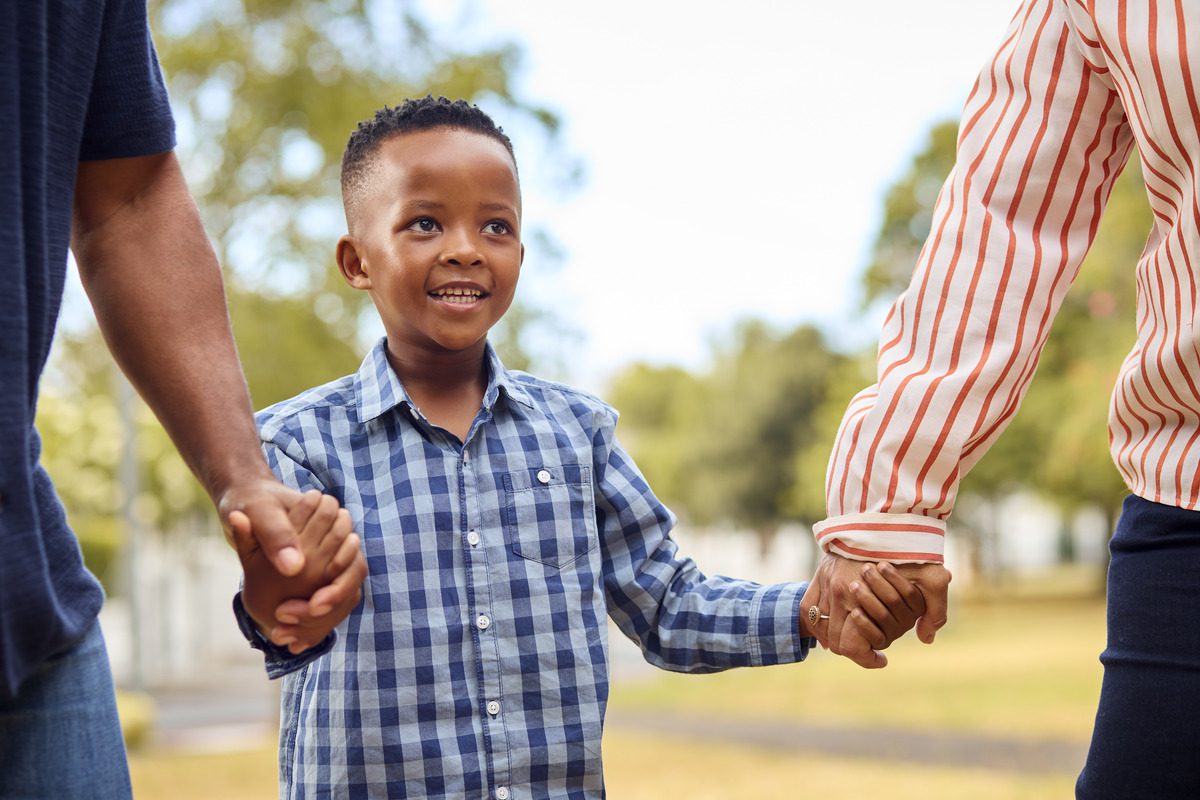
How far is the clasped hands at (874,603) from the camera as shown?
2.15 meters

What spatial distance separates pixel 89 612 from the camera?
1426 mm

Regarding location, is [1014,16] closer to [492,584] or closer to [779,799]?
[492,584]

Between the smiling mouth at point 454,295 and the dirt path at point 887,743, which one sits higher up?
the smiling mouth at point 454,295

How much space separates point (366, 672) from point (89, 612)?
711 mm

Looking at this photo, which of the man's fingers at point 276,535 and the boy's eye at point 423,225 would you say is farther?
the boy's eye at point 423,225

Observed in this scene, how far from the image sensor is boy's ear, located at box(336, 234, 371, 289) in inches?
94.3

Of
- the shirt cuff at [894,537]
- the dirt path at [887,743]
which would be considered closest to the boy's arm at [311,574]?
the shirt cuff at [894,537]

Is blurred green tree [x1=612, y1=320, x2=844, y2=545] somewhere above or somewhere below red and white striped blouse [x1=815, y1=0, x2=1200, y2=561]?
above

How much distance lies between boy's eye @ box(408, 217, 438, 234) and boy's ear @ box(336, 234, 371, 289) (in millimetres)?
150

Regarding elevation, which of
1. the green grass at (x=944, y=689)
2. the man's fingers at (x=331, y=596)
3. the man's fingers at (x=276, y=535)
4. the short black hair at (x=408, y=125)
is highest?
the short black hair at (x=408, y=125)

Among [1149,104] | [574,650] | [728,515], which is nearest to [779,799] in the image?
[574,650]

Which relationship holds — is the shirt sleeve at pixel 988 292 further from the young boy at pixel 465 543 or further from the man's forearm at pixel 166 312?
the man's forearm at pixel 166 312

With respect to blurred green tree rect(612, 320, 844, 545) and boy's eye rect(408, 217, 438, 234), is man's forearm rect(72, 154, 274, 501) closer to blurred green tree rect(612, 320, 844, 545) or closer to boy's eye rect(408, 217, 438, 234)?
boy's eye rect(408, 217, 438, 234)

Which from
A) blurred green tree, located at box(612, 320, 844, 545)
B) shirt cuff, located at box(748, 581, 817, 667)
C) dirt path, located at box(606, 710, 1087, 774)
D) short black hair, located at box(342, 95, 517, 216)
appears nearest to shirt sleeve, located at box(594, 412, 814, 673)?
shirt cuff, located at box(748, 581, 817, 667)
